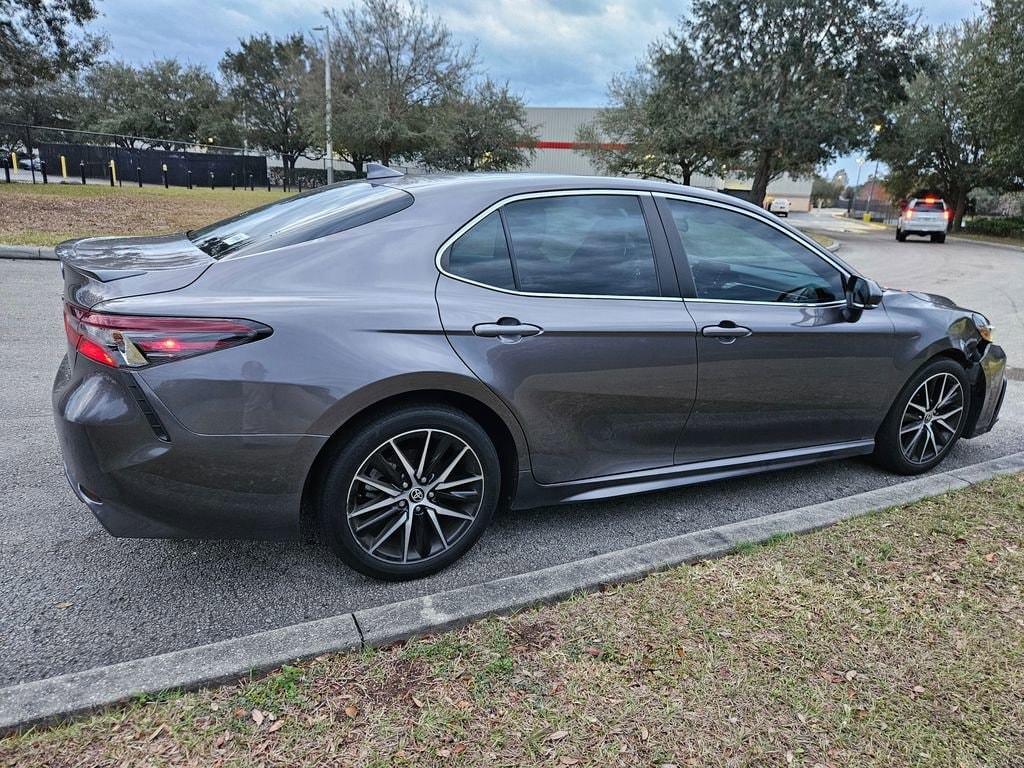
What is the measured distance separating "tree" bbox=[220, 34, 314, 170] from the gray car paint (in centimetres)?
5550

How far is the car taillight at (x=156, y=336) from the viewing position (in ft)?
7.47

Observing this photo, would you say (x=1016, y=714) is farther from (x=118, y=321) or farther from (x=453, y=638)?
(x=118, y=321)

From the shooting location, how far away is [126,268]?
254 centimetres

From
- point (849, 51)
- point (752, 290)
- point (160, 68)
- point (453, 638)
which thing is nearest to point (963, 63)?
point (849, 51)

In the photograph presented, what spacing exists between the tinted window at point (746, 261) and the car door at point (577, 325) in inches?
7.6

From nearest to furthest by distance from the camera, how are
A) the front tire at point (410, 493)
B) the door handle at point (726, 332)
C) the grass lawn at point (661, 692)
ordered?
the grass lawn at point (661, 692)
the front tire at point (410, 493)
the door handle at point (726, 332)

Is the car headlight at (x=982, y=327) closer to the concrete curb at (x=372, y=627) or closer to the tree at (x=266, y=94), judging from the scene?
the concrete curb at (x=372, y=627)

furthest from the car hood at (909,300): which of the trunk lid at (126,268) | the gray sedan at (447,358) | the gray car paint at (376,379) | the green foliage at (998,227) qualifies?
the green foliage at (998,227)

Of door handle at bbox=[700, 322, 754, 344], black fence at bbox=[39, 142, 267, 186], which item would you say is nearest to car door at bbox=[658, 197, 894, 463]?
door handle at bbox=[700, 322, 754, 344]

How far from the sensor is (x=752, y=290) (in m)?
3.48

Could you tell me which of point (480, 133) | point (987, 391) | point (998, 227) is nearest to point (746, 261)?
point (987, 391)

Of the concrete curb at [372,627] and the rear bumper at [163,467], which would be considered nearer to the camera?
the concrete curb at [372,627]

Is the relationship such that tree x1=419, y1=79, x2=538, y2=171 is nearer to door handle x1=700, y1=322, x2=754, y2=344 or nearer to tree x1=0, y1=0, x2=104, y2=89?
tree x1=0, y1=0, x2=104, y2=89

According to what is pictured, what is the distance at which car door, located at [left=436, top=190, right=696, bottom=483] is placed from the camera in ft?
9.00
